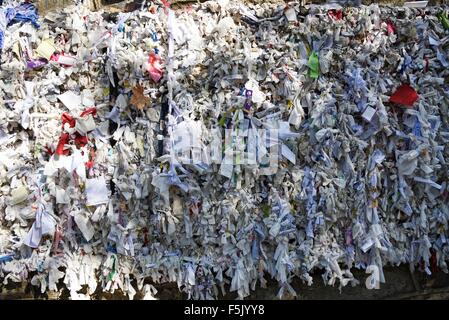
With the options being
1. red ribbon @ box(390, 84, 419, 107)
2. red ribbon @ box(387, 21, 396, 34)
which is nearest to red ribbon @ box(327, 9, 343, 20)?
red ribbon @ box(387, 21, 396, 34)

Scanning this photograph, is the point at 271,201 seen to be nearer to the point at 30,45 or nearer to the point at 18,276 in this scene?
the point at 18,276

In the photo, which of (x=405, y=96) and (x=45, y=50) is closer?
(x=405, y=96)

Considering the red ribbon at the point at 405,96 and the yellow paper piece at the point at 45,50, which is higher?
the yellow paper piece at the point at 45,50

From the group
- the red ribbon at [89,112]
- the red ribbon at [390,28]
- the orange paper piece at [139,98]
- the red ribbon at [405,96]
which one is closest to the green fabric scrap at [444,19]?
the red ribbon at [390,28]

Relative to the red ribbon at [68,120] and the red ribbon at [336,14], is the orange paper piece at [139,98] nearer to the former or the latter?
the red ribbon at [68,120]

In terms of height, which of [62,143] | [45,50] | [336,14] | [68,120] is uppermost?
[336,14]

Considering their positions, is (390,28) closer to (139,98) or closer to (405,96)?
(405,96)

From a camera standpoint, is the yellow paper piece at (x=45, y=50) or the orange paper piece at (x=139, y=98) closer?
the orange paper piece at (x=139, y=98)

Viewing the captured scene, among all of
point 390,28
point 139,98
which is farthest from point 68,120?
point 390,28
